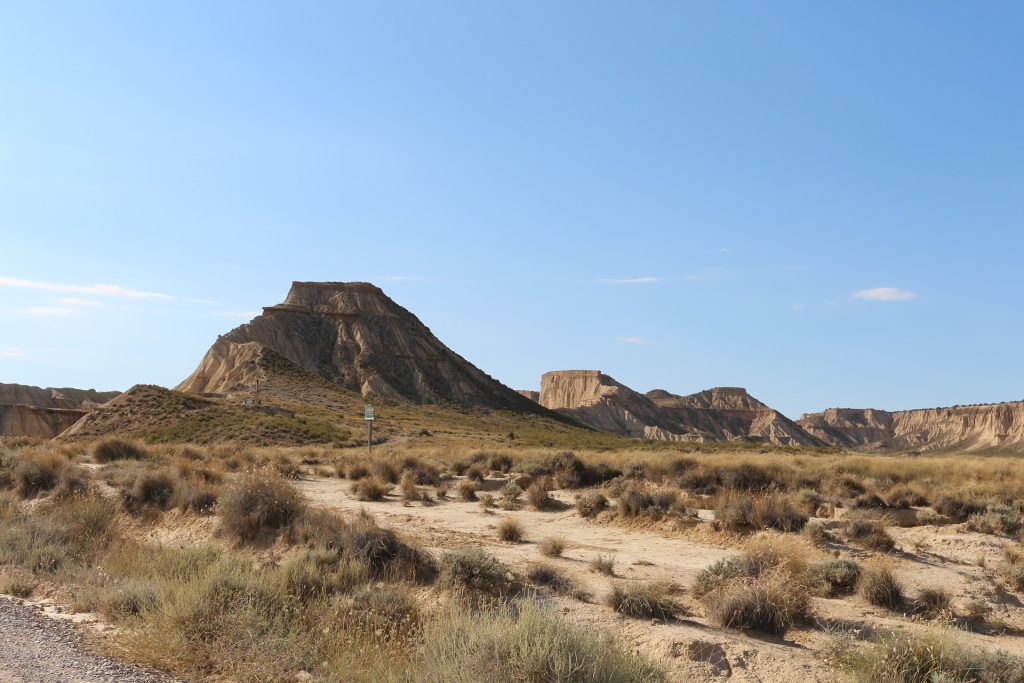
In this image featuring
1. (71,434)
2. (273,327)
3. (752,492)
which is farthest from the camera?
(273,327)

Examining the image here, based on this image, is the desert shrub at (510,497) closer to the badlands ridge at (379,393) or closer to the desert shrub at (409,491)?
the desert shrub at (409,491)

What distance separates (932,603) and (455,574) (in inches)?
270

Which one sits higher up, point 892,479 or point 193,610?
point 892,479

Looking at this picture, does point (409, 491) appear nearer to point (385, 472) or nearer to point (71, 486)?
point (385, 472)

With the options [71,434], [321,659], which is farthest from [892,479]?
[71,434]

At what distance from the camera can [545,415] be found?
100750mm

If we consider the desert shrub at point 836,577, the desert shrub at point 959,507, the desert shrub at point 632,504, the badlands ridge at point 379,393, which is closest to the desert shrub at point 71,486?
the desert shrub at point 632,504

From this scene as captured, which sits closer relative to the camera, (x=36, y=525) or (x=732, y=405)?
(x=36, y=525)

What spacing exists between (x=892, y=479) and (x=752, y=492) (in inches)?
248

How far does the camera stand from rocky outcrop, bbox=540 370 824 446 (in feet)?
434

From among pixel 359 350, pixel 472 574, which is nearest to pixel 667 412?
pixel 359 350

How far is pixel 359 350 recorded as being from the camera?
95188mm

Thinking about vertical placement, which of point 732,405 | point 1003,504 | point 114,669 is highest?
point 732,405

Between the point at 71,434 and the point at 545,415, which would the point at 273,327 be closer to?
the point at 545,415
